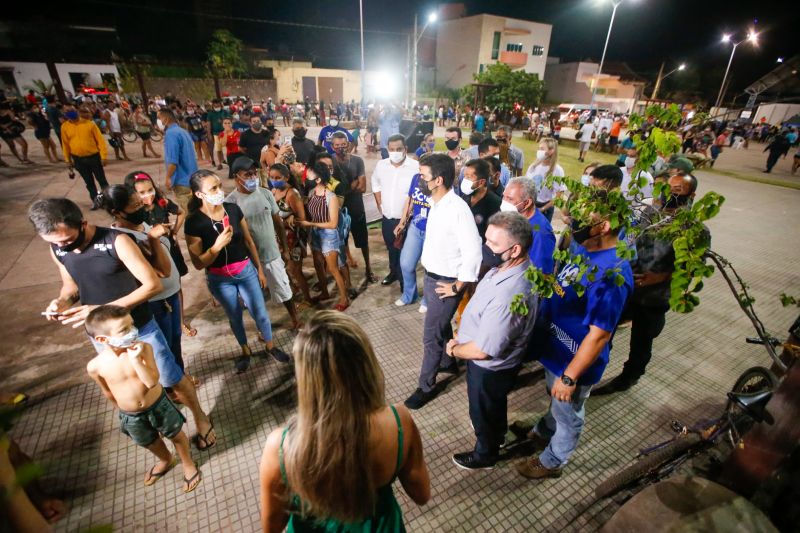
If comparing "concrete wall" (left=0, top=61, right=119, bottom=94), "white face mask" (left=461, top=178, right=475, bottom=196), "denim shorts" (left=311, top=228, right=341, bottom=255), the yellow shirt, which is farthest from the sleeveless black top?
"concrete wall" (left=0, top=61, right=119, bottom=94)

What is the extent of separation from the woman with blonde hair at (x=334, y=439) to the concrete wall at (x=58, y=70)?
40.4m

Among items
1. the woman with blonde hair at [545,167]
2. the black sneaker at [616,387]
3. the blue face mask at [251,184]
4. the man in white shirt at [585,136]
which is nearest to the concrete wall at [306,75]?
the man in white shirt at [585,136]

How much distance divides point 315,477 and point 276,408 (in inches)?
92.8

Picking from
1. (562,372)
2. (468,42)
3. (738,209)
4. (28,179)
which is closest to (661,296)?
(562,372)

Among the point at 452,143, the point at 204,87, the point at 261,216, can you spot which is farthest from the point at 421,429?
the point at 204,87

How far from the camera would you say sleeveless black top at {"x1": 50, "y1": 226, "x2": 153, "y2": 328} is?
2.50m

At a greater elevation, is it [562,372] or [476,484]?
[562,372]

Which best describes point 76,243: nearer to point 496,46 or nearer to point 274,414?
point 274,414

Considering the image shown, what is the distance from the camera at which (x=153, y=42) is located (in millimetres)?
41406

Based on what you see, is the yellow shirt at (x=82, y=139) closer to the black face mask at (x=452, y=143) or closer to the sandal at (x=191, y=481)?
the black face mask at (x=452, y=143)

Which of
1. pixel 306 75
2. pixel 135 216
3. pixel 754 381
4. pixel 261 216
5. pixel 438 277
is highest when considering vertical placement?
pixel 306 75

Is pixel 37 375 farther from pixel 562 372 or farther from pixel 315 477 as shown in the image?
pixel 562 372

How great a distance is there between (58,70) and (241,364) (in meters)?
41.9

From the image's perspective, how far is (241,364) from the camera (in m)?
3.85
